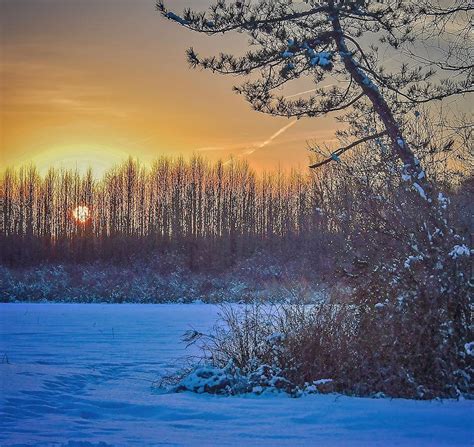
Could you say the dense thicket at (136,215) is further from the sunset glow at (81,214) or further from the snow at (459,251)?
the snow at (459,251)

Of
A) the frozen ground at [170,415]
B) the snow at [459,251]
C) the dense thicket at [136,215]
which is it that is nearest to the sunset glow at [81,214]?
the dense thicket at [136,215]

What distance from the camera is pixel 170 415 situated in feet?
24.8

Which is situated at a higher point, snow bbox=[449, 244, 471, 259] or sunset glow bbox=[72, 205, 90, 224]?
sunset glow bbox=[72, 205, 90, 224]

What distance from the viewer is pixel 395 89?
11602mm

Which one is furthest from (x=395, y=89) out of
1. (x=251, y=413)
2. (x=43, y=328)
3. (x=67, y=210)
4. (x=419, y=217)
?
(x=67, y=210)

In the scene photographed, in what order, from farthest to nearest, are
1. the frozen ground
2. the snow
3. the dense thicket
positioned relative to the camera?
the dense thicket < the snow < the frozen ground

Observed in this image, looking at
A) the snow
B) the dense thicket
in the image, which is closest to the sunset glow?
the dense thicket

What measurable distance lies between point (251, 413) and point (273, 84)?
19.5 feet

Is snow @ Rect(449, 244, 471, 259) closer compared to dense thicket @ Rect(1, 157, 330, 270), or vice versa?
snow @ Rect(449, 244, 471, 259)

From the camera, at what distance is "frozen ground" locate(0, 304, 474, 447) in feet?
21.1

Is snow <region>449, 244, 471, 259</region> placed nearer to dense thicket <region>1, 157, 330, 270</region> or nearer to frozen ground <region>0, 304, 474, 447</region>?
frozen ground <region>0, 304, 474, 447</region>

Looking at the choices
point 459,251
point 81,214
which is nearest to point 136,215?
point 81,214

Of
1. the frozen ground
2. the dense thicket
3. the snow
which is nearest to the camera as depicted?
the frozen ground

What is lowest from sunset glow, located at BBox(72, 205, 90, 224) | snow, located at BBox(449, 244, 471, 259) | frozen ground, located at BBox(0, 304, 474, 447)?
frozen ground, located at BBox(0, 304, 474, 447)
